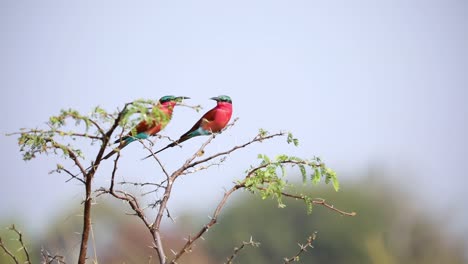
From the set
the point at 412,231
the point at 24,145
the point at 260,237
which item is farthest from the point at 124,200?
the point at 260,237

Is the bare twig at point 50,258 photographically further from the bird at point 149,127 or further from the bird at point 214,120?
the bird at point 214,120

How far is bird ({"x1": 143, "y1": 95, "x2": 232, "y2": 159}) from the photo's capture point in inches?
170

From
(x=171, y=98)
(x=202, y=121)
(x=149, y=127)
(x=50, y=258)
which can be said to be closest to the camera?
(x=149, y=127)

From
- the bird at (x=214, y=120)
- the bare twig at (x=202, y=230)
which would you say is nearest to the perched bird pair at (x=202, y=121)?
the bird at (x=214, y=120)

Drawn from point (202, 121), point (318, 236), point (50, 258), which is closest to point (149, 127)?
point (202, 121)

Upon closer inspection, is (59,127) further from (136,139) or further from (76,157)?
(136,139)

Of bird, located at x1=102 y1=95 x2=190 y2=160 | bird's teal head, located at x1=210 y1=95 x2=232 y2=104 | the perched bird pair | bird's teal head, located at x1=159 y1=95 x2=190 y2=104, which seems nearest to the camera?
bird, located at x1=102 y1=95 x2=190 y2=160

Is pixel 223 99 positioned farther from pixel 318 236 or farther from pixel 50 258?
pixel 318 236

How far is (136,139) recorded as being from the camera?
3674 mm

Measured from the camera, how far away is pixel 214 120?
4.41 metres

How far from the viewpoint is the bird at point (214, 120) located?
433 centimetres

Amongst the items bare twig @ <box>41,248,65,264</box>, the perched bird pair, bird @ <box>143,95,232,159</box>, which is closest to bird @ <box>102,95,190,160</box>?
the perched bird pair

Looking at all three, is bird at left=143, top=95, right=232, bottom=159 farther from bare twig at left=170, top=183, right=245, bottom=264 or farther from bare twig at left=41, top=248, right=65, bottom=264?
bare twig at left=41, top=248, right=65, bottom=264

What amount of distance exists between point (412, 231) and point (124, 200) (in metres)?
18.1
